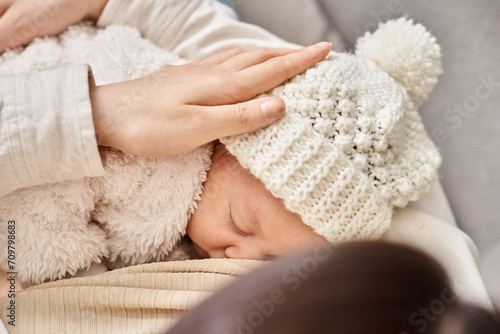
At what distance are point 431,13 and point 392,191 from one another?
0.67 meters

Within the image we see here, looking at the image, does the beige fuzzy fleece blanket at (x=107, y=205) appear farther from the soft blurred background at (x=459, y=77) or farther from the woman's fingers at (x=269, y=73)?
the soft blurred background at (x=459, y=77)

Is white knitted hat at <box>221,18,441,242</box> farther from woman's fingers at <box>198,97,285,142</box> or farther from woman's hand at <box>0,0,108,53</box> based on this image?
woman's hand at <box>0,0,108,53</box>

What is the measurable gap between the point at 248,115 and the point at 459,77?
764 mm

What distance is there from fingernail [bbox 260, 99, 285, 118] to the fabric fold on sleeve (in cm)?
29

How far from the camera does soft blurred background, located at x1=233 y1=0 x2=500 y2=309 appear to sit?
44.5 inches

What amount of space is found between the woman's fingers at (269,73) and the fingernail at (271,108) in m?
0.06

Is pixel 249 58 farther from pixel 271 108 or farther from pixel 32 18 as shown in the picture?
pixel 32 18

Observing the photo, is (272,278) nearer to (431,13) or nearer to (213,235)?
(213,235)

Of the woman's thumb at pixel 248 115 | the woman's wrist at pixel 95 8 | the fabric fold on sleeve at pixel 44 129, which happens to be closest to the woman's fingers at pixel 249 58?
the woman's thumb at pixel 248 115

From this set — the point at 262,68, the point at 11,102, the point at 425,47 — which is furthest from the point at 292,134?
the point at 11,102

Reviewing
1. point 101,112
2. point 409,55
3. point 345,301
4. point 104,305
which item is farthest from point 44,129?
point 409,55

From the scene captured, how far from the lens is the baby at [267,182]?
73 cm

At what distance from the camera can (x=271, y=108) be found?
0.72 metres

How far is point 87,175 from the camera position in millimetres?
750
